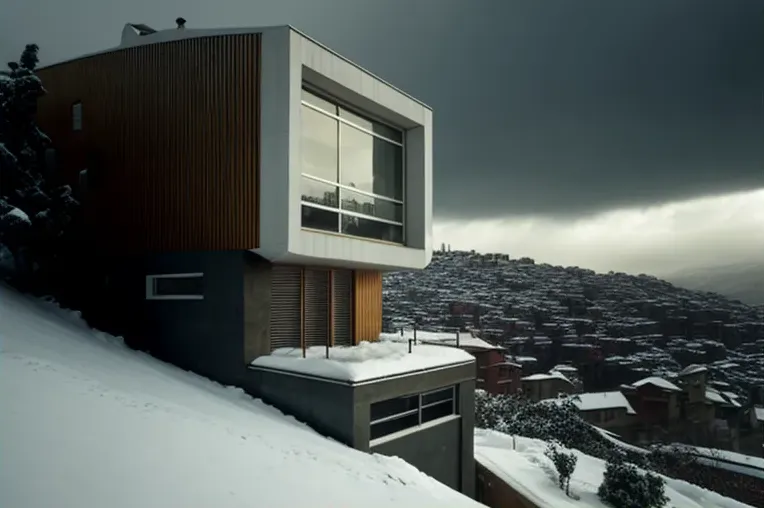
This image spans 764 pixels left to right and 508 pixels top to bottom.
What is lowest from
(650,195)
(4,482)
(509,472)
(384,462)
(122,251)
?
(509,472)

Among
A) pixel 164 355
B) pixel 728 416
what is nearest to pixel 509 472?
pixel 164 355

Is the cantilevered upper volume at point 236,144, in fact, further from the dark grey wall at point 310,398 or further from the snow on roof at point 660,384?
the snow on roof at point 660,384

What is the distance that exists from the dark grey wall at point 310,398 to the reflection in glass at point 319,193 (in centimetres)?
379

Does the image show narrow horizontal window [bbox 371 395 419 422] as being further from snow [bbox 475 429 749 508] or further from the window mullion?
snow [bbox 475 429 749 508]

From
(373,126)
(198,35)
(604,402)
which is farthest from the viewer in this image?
(604,402)

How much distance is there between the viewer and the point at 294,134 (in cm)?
987

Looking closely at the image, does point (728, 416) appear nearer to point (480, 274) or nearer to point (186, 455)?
point (480, 274)

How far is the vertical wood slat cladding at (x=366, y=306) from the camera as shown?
13234 mm

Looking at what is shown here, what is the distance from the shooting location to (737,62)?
16438 millimetres

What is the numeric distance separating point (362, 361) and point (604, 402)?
1711 inches

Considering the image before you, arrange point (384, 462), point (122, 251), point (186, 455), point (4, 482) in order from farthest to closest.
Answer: point (122, 251) → point (384, 462) → point (186, 455) → point (4, 482)

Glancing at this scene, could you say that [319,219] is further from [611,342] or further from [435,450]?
[611,342]

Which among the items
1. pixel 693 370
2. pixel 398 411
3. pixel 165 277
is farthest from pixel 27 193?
pixel 693 370

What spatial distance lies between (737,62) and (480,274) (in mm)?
80840
